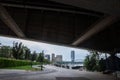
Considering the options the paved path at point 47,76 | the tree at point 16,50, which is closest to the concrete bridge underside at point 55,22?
the paved path at point 47,76

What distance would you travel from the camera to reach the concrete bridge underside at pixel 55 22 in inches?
713

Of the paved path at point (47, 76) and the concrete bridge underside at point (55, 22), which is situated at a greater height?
the concrete bridge underside at point (55, 22)

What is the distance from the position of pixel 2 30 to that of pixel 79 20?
29.4 feet

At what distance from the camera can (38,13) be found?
22.0 meters

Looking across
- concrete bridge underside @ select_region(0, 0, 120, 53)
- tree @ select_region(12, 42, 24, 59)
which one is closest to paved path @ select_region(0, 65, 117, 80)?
concrete bridge underside @ select_region(0, 0, 120, 53)

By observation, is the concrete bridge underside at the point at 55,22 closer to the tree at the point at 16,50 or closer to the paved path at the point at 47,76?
the paved path at the point at 47,76

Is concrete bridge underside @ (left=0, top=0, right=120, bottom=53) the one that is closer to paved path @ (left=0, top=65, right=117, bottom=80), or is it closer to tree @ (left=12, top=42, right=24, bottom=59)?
paved path @ (left=0, top=65, right=117, bottom=80)

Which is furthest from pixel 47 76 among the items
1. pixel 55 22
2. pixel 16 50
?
pixel 16 50

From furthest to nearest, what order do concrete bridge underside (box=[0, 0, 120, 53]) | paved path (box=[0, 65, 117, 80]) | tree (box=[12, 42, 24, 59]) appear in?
tree (box=[12, 42, 24, 59])
paved path (box=[0, 65, 117, 80])
concrete bridge underside (box=[0, 0, 120, 53])

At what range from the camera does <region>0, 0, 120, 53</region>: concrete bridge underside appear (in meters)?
18.1

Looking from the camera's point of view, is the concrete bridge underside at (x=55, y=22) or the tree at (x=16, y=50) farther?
the tree at (x=16, y=50)

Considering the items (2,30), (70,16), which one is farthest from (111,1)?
(2,30)

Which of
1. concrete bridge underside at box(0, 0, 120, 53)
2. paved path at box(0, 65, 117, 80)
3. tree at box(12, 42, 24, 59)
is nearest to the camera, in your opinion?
concrete bridge underside at box(0, 0, 120, 53)

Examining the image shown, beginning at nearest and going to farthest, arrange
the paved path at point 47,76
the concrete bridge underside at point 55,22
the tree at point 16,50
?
the concrete bridge underside at point 55,22
the paved path at point 47,76
the tree at point 16,50
